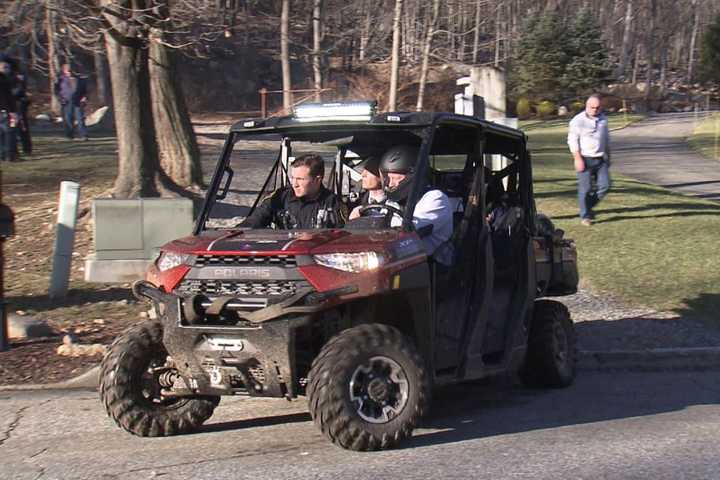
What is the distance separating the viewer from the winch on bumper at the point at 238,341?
5695mm

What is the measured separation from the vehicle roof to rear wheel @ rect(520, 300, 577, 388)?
1762 millimetres

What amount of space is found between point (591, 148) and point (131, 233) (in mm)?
7017

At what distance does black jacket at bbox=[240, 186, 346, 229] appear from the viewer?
6.91 m

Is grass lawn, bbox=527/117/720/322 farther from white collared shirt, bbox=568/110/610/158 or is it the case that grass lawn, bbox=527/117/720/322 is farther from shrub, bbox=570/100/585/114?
shrub, bbox=570/100/585/114

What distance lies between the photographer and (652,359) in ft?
30.9

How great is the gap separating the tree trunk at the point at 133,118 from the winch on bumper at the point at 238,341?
8455 millimetres

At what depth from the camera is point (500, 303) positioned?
7465mm

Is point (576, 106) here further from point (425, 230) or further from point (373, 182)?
point (425, 230)

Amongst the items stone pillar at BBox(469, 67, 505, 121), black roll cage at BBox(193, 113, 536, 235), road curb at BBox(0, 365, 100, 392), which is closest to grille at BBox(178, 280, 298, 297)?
black roll cage at BBox(193, 113, 536, 235)

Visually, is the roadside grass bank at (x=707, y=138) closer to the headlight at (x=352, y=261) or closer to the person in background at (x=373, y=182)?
the person in background at (x=373, y=182)

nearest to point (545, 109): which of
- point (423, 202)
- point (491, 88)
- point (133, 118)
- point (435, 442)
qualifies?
point (491, 88)

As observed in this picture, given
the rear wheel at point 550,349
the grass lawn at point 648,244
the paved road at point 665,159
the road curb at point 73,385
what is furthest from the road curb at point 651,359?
the paved road at point 665,159

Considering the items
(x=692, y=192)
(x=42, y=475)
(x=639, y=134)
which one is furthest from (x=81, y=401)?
(x=639, y=134)

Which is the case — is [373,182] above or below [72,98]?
below
